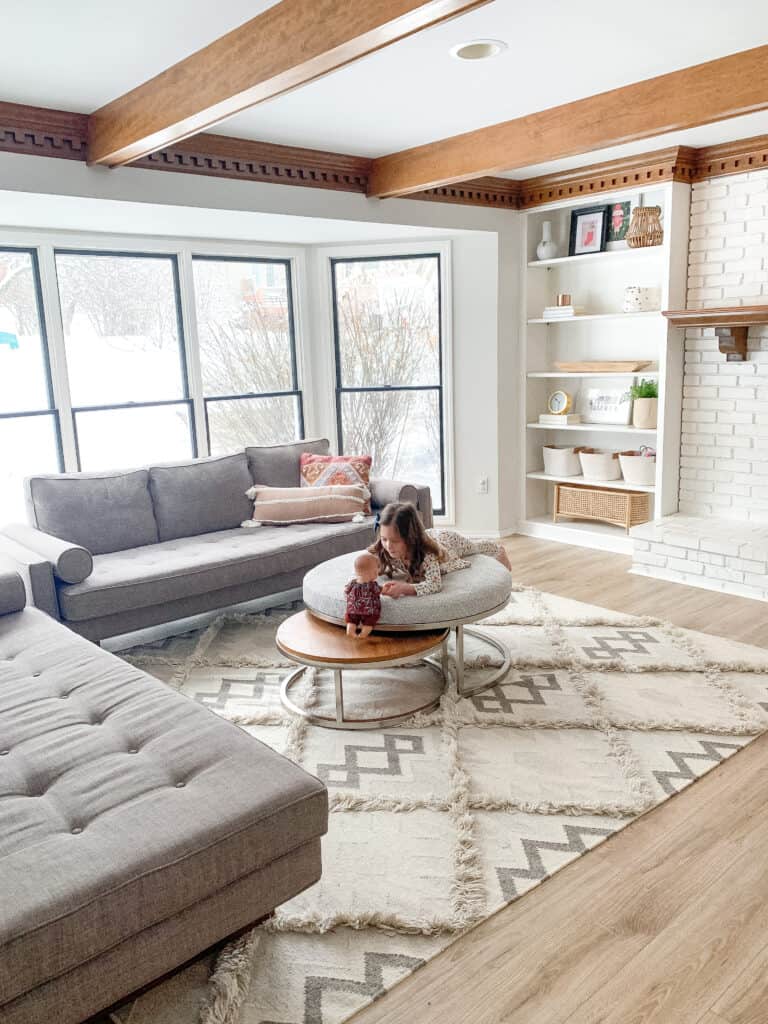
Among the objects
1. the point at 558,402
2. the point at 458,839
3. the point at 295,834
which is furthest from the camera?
the point at 558,402

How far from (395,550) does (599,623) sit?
138 cm

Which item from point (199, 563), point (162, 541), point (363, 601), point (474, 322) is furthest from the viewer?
point (474, 322)

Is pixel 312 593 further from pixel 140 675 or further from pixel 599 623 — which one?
pixel 599 623

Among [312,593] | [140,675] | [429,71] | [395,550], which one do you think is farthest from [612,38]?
[140,675]

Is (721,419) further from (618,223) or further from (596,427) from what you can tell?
(618,223)

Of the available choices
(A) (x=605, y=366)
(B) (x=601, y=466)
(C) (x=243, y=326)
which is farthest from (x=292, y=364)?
(B) (x=601, y=466)

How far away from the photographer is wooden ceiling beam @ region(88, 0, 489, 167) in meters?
2.13

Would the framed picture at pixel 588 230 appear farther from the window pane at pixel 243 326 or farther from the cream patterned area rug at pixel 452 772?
the cream patterned area rug at pixel 452 772

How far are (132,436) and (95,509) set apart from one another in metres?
1.08

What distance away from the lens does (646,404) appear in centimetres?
516

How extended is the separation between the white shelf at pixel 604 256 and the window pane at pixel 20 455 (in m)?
3.36

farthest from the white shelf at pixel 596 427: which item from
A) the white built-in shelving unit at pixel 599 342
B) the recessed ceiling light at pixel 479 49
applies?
the recessed ceiling light at pixel 479 49

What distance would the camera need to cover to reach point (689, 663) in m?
3.49

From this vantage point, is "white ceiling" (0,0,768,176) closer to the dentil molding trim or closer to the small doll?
the dentil molding trim
